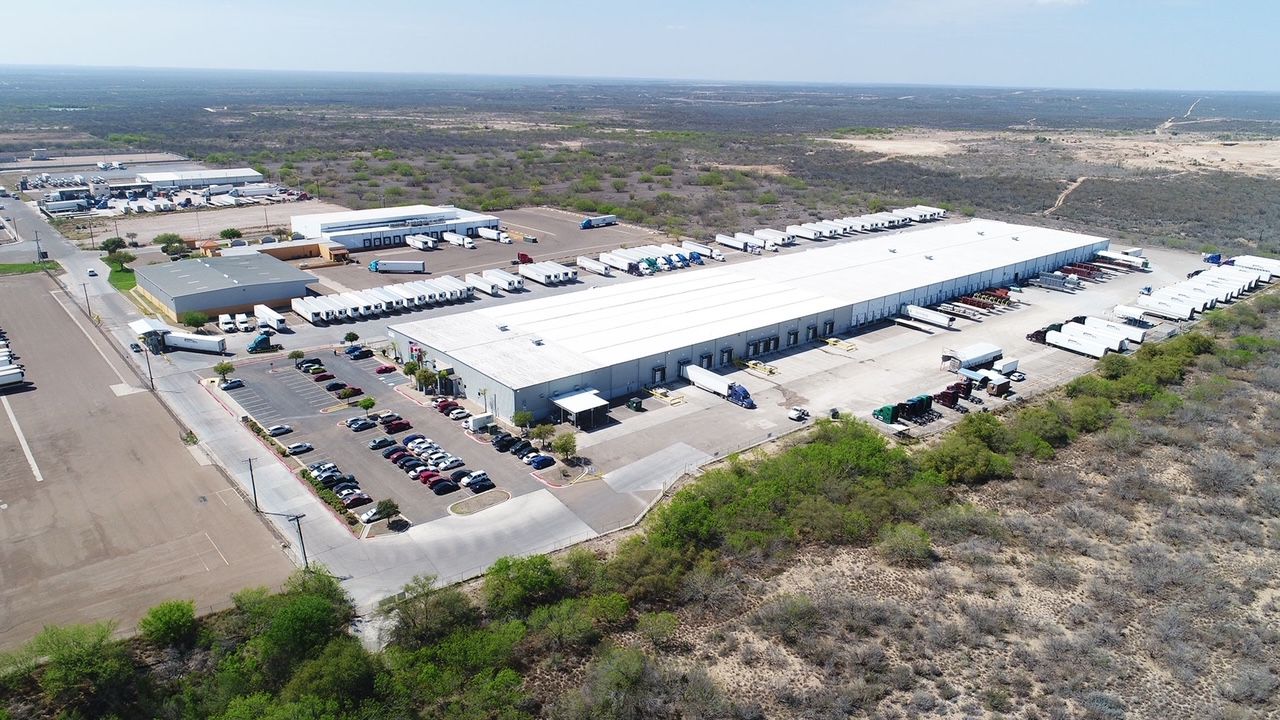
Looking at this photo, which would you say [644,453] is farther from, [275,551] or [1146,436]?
[1146,436]

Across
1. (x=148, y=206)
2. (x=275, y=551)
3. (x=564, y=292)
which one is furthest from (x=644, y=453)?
(x=148, y=206)

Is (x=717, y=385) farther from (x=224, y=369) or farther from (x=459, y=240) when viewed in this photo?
(x=459, y=240)

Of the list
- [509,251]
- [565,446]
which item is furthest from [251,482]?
[509,251]

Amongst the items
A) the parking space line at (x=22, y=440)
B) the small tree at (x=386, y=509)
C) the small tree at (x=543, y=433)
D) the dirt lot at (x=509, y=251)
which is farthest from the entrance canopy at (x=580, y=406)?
the dirt lot at (x=509, y=251)

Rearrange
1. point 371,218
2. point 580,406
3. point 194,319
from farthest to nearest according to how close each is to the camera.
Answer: point 371,218
point 194,319
point 580,406

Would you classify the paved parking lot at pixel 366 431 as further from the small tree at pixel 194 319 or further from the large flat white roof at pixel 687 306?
the small tree at pixel 194 319

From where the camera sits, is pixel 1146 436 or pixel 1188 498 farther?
pixel 1146 436
